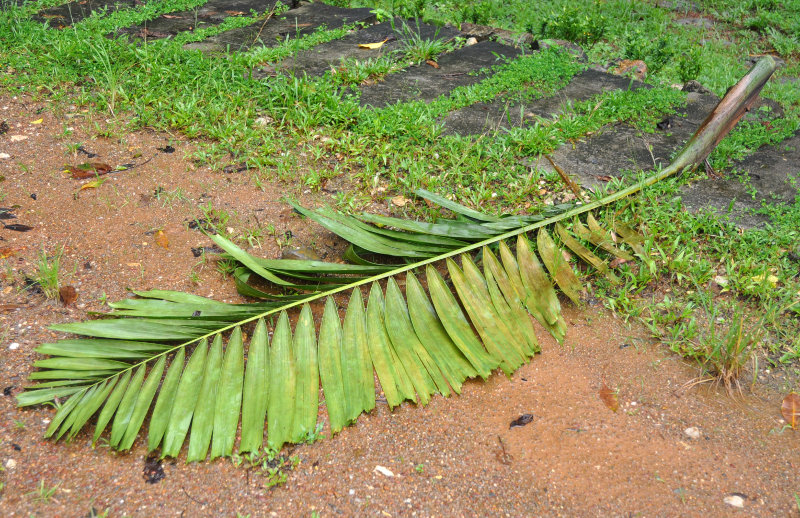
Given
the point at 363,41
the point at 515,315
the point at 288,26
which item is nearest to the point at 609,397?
the point at 515,315

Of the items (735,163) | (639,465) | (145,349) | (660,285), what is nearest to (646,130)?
(735,163)

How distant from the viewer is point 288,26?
4.40 m

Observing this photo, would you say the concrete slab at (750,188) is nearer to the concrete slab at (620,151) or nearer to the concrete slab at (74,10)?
the concrete slab at (620,151)

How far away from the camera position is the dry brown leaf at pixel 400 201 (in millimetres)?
2799

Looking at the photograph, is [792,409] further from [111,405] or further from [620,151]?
[111,405]

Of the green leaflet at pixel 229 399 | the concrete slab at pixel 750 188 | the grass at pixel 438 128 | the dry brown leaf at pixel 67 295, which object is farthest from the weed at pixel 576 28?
the dry brown leaf at pixel 67 295

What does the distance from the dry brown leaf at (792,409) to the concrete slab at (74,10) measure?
14.3 ft

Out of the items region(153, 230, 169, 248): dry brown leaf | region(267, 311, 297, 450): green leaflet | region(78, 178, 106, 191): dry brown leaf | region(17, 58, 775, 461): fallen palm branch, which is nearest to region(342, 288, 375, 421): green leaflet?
region(17, 58, 775, 461): fallen palm branch

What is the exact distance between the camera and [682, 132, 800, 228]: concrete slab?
278 centimetres

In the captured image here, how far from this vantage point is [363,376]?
1.94 meters

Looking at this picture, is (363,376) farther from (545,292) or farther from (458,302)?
(545,292)

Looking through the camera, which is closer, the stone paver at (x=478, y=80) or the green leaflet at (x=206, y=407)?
the green leaflet at (x=206, y=407)

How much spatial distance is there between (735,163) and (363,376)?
228 cm

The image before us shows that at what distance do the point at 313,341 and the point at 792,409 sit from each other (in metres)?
1.53
